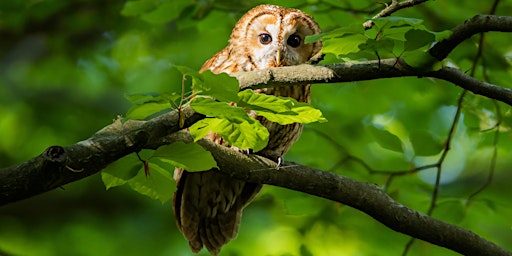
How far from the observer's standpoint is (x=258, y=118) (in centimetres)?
290

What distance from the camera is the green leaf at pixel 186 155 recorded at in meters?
1.79

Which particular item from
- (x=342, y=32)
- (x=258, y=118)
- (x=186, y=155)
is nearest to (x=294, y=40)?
(x=258, y=118)

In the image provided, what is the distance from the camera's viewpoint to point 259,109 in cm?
172

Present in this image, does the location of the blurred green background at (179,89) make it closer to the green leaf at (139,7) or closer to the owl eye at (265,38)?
the green leaf at (139,7)

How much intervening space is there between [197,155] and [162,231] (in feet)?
11.2

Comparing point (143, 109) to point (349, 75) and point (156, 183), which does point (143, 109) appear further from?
point (349, 75)

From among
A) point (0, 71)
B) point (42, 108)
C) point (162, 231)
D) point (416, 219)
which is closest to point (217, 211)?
point (416, 219)

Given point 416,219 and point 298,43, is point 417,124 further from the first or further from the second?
point 416,219

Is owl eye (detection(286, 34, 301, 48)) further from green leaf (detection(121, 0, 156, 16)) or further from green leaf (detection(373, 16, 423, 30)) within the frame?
green leaf (detection(373, 16, 423, 30))

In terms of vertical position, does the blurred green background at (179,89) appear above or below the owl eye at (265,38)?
below

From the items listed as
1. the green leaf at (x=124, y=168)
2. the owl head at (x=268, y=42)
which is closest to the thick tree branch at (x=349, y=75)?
the green leaf at (x=124, y=168)

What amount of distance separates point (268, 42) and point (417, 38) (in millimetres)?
1336

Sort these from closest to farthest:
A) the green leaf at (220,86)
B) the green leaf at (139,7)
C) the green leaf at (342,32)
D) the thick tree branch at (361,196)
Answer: the green leaf at (220,86) < the green leaf at (342,32) < the thick tree branch at (361,196) < the green leaf at (139,7)

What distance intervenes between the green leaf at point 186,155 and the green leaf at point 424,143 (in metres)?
Answer: 1.40
